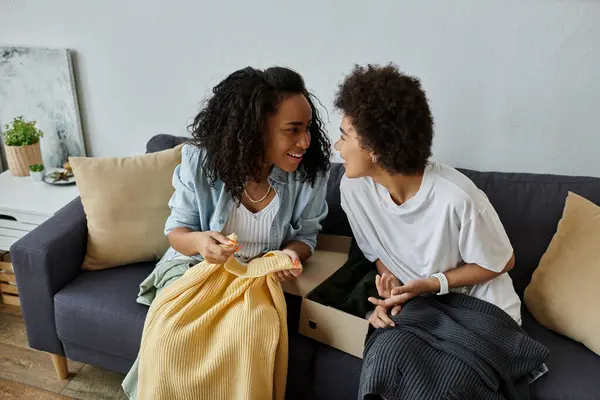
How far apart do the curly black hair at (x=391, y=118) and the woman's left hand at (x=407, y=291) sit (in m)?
0.32

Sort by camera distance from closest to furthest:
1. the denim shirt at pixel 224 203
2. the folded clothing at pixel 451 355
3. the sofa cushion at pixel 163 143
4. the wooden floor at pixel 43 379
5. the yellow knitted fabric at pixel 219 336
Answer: the folded clothing at pixel 451 355
the yellow knitted fabric at pixel 219 336
the denim shirt at pixel 224 203
the wooden floor at pixel 43 379
the sofa cushion at pixel 163 143

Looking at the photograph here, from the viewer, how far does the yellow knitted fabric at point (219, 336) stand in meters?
1.40

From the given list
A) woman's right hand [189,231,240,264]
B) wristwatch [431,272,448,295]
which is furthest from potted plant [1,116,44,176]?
wristwatch [431,272,448,295]

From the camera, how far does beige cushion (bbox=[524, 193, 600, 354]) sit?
1.53 m

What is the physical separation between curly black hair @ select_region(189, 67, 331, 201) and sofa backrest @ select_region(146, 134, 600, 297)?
30.4 inches

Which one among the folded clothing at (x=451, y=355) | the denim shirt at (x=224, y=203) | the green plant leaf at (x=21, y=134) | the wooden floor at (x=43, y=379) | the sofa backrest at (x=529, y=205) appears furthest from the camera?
the green plant leaf at (x=21, y=134)

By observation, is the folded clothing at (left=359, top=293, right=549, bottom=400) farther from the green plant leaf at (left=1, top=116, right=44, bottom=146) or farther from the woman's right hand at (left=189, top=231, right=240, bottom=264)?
the green plant leaf at (left=1, top=116, right=44, bottom=146)

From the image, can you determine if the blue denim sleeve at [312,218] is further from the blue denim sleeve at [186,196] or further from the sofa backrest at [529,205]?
the sofa backrest at [529,205]

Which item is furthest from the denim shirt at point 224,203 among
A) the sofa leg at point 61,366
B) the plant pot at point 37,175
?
the plant pot at point 37,175

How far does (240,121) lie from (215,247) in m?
0.36

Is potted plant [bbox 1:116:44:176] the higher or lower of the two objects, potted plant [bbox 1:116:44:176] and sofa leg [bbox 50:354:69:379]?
the higher

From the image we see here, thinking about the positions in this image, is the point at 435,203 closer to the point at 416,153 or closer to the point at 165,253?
the point at 416,153

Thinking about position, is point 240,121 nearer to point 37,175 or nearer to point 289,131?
point 289,131

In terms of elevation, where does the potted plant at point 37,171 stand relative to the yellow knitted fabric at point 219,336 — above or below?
above
